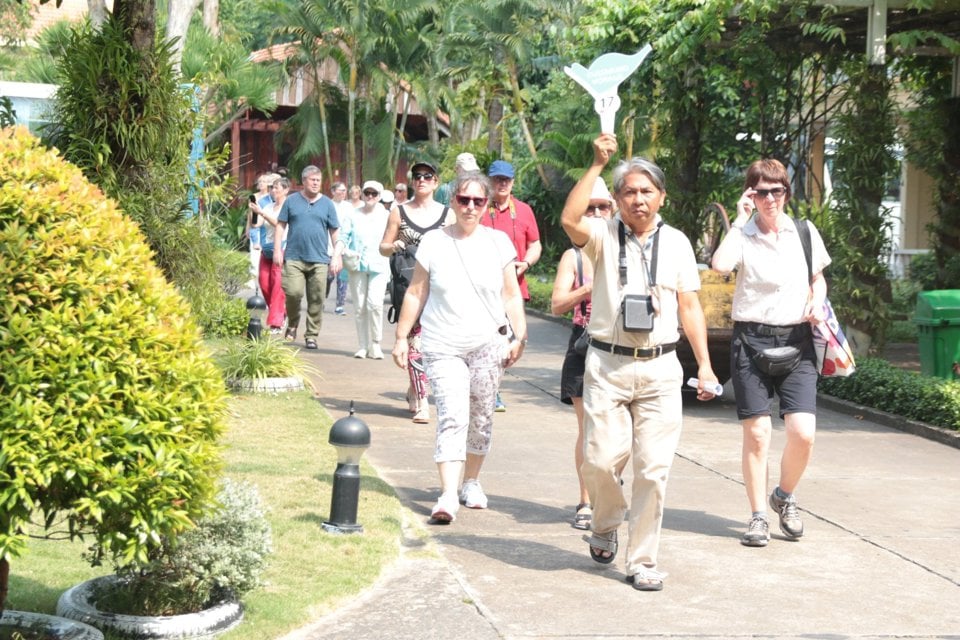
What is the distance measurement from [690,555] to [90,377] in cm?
362

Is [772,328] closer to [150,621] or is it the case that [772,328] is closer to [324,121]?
[150,621]

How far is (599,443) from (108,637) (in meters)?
2.35

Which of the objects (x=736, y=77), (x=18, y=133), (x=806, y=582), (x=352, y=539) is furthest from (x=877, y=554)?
(x=736, y=77)

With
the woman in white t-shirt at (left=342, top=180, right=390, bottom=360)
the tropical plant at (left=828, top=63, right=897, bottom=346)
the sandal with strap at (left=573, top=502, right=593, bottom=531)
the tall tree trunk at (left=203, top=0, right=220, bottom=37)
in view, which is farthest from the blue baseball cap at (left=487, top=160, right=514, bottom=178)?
the tall tree trunk at (left=203, top=0, right=220, bottom=37)

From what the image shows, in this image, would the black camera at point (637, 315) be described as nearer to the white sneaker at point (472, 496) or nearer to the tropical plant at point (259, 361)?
the white sneaker at point (472, 496)

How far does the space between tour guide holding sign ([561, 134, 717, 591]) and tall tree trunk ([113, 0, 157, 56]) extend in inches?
163

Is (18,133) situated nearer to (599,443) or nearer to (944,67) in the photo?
(599,443)

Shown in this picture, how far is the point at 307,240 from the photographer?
14.4 m

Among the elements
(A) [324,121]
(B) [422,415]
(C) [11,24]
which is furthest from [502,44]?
(B) [422,415]

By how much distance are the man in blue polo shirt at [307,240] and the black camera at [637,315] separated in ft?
28.0

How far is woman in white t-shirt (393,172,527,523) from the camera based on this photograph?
7.34 metres

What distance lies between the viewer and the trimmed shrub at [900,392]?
10562 mm

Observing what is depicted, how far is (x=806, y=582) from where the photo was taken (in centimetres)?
641

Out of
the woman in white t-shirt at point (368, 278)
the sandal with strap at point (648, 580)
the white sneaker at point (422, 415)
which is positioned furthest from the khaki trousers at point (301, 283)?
the sandal with strap at point (648, 580)
